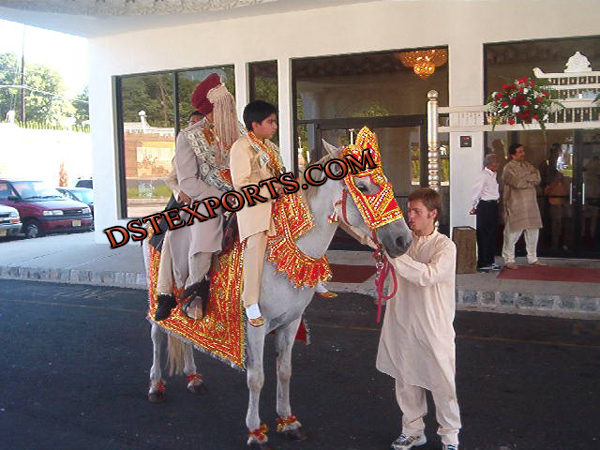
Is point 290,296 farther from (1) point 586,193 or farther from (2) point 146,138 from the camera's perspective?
(2) point 146,138

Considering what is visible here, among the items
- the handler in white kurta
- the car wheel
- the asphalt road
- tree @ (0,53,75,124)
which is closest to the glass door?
the asphalt road

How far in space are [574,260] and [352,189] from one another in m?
8.16

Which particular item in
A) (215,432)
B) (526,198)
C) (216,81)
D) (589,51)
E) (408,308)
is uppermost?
(589,51)

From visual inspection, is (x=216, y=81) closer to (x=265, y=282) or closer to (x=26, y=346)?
(x=265, y=282)

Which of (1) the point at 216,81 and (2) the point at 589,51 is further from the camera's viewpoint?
(2) the point at 589,51

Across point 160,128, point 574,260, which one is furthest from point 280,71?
point 574,260

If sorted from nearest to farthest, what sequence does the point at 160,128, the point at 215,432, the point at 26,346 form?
the point at 215,432
the point at 26,346
the point at 160,128

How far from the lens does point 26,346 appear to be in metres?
6.72

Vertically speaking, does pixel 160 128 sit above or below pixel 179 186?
above

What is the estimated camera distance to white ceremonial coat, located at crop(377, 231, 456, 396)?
141 inches

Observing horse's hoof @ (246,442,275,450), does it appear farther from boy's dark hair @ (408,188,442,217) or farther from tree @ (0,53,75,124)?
tree @ (0,53,75,124)

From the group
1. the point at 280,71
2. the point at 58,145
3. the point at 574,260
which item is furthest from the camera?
the point at 58,145

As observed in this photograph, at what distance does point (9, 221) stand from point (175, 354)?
1353 cm

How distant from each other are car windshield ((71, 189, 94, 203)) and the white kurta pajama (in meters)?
20.1
